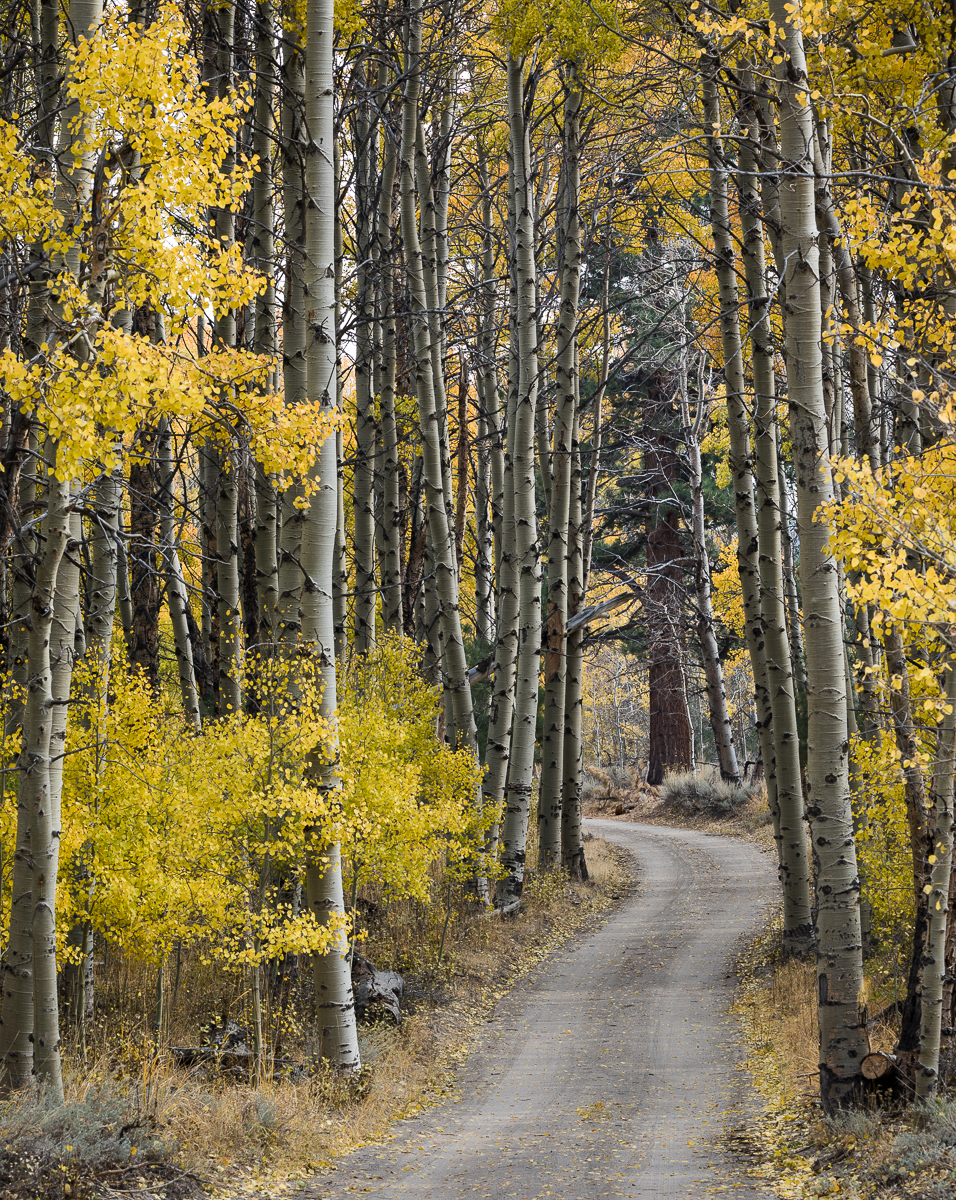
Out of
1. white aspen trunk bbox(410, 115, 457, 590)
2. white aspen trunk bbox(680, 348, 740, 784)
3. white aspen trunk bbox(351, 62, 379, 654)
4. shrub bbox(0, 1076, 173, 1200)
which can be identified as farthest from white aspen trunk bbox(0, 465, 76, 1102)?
white aspen trunk bbox(680, 348, 740, 784)

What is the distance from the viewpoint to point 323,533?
7227mm

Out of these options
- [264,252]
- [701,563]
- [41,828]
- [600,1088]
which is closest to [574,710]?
[701,563]

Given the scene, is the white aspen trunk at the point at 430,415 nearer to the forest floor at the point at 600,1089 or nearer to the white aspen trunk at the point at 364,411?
the white aspen trunk at the point at 364,411

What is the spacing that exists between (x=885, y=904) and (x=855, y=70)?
6128 millimetres

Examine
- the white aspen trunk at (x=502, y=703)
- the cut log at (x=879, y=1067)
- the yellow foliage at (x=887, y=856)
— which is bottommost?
the cut log at (x=879, y=1067)

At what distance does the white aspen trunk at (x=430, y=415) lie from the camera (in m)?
11.3

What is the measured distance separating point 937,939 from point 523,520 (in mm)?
7745

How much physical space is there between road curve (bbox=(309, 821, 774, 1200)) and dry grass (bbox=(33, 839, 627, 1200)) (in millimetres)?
260

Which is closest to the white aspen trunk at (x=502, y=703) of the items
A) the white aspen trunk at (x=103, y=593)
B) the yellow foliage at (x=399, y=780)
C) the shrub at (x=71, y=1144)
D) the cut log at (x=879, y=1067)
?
the yellow foliage at (x=399, y=780)

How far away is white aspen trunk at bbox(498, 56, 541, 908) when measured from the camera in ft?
38.9

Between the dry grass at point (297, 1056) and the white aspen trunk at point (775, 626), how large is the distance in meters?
3.32

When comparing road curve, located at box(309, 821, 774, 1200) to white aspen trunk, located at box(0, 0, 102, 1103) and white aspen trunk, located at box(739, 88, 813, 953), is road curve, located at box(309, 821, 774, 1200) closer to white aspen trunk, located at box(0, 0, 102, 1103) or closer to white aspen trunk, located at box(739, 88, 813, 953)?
white aspen trunk, located at box(739, 88, 813, 953)

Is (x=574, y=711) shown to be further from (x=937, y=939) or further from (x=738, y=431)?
(x=937, y=939)

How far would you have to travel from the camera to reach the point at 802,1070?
7316 mm
